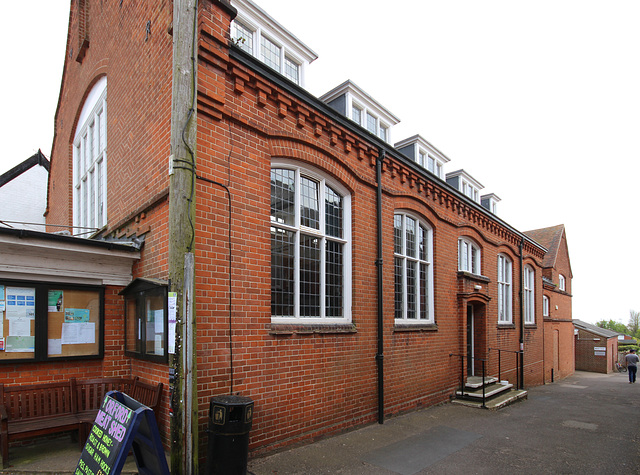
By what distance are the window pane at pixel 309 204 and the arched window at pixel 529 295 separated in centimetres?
1390

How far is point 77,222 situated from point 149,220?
19.6 feet

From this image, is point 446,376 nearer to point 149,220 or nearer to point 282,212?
point 282,212

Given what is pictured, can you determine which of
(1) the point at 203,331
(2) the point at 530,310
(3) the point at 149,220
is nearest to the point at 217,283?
(1) the point at 203,331

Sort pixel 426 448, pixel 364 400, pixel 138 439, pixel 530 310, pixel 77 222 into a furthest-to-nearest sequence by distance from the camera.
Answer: pixel 530 310
pixel 77 222
pixel 364 400
pixel 426 448
pixel 138 439

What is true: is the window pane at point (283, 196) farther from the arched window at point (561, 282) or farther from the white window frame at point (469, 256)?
the arched window at point (561, 282)

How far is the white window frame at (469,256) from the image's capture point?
42.7ft

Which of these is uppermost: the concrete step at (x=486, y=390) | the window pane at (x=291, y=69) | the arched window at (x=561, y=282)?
the window pane at (x=291, y=69)

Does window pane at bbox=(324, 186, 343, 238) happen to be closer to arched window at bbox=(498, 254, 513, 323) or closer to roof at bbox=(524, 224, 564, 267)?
arched window at bbox=(498, 254, 513, 323)

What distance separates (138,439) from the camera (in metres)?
4.15

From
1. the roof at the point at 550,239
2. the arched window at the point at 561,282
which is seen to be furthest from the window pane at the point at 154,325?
the arched window at the point at 561,282

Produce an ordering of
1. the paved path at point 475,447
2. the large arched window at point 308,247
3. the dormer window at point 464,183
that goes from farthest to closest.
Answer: the dormer window at point 464,183, the large arched window at point 308,247, the paved path at point 475,447

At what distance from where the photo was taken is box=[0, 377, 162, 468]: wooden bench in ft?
16.4

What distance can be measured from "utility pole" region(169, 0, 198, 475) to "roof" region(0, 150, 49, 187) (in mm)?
15262

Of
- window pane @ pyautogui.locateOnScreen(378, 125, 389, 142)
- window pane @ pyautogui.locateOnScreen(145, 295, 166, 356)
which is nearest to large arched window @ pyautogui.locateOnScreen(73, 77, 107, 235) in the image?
window pane @ pyautogui.locateOnScreen(145, 295, 166, 356)
